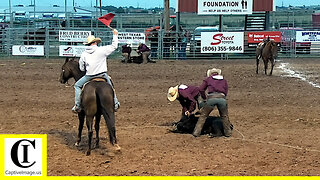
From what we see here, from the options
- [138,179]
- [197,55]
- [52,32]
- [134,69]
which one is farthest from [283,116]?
[52,32]

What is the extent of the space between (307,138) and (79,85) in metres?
4.39

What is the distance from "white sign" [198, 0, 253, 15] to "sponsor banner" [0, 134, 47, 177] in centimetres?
2513

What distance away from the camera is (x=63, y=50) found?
2991cm

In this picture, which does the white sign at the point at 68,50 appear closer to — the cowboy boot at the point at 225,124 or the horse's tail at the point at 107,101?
the cowboy boot at the point at 225,124

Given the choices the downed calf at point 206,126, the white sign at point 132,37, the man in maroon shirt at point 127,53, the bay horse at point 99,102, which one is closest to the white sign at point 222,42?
the white sign at point 132,37

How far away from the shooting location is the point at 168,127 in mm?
11844

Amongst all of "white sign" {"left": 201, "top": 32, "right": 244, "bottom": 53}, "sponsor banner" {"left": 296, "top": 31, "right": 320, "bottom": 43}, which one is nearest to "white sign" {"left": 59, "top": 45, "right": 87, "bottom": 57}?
"white sign" {"left": 201, "top": 32, "right": 244, "bottom": 53}

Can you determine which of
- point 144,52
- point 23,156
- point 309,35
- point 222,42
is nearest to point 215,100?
point 23,156

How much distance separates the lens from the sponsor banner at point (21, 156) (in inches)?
259

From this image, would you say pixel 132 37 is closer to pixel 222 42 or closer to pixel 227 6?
pixel 222 42

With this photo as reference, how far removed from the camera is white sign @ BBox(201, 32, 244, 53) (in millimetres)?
29750

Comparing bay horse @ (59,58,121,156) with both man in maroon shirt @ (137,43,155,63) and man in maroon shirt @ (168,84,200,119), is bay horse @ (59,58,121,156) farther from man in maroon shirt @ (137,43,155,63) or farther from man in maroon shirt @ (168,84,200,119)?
man in maroon shirt @ (137,43,155,63)

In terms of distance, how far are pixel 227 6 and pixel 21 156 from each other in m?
25.5

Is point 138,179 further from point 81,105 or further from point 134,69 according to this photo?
point 134,69
